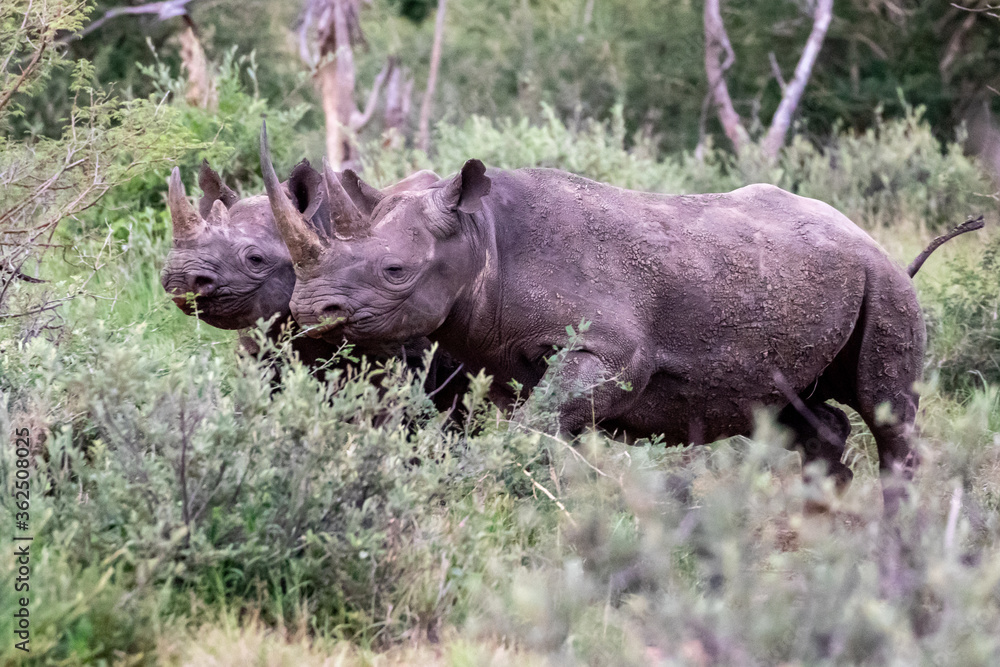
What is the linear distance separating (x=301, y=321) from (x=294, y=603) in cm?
149

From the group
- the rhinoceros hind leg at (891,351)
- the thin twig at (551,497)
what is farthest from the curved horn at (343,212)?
the rhinoceros hind leg at (891,351)

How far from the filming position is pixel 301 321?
450 centimetres

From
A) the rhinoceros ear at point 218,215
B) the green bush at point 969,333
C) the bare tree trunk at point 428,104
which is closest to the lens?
the rhinoceros ear at point 218,215

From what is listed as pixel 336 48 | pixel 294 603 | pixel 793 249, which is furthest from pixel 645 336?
pixel 336 48

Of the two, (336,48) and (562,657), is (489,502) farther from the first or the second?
(336,48)

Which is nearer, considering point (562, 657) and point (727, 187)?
point (562, 657)

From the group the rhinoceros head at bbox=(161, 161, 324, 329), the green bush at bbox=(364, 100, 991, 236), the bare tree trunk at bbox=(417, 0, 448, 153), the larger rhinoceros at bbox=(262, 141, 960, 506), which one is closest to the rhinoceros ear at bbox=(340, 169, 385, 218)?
the larger rhinoceros at bbox=(262, 141, 960, 506)

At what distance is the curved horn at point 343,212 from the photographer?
14.8ft

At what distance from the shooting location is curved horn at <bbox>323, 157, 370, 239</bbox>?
4.51 metres

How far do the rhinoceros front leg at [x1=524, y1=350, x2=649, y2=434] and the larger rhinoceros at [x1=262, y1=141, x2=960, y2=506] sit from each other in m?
0.01

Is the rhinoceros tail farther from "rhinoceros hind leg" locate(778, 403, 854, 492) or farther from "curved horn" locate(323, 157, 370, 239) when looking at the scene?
"curved horn" locate(323, 157, 370, 239)

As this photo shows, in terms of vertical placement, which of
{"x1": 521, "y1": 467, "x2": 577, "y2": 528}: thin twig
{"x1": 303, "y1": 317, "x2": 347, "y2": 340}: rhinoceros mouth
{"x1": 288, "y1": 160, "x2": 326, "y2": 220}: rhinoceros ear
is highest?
{"x1": 288, "y1": 160, "x2": 326, "y2": 220}: rhinoceros ear

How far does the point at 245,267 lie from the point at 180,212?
40cm

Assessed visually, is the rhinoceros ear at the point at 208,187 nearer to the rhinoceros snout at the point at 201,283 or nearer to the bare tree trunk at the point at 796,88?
the rhinoceros snout at the point at 201,283
